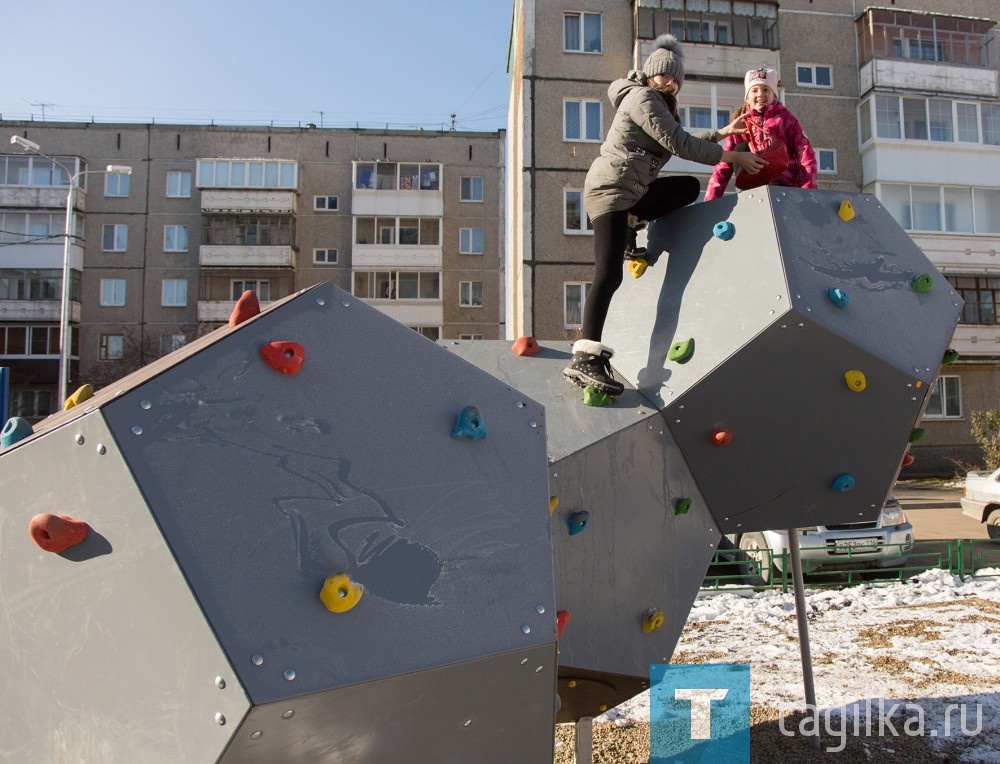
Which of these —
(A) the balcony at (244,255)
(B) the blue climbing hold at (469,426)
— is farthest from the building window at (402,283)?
(B) the blue climbing hold at (469,426)

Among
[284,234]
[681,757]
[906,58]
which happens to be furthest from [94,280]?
[681,757]

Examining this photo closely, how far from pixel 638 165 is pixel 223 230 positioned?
113ft

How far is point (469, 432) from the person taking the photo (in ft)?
8.02

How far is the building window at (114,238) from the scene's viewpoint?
3616cm

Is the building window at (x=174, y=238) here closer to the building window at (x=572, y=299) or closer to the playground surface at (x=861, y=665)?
the building window at (x=572, y=299)

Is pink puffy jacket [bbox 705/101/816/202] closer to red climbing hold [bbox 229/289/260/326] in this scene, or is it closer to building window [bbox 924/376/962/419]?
red climbing hold [bbox 229/289/260/326]

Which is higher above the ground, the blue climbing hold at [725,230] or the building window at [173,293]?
the building window at [173,293]

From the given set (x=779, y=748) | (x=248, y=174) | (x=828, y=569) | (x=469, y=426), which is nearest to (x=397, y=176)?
(x=248, y=174)

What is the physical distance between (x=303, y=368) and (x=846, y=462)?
2.58 meters

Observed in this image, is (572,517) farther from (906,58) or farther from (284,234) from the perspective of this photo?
(284,234)

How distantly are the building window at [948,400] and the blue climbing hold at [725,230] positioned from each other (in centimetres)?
2788

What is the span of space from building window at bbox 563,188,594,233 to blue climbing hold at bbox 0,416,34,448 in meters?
24.8

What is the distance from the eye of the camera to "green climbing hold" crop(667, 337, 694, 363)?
354 cm

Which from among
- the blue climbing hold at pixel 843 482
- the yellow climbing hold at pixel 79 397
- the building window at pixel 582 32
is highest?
the building window at pixel 582 32
